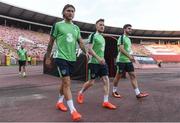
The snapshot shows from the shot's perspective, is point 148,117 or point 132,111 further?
point 132,111

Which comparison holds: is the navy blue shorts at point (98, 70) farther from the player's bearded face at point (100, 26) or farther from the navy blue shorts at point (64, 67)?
the navy blue shorts at point (64, 67)

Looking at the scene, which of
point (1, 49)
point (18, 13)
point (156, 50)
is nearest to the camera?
point (1, 49)

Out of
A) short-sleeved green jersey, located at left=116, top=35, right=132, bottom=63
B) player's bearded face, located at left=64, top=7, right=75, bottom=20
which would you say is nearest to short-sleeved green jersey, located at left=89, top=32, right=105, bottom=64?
short-sleeved green jersey, located at left=116, top=35, right=132, bottom=63

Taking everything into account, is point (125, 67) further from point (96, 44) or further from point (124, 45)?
point (96, 44)

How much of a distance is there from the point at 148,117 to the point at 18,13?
5324 centimetres

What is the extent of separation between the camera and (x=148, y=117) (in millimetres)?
6680

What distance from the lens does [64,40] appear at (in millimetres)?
6621

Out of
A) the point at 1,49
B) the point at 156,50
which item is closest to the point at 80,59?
the point at 1,49

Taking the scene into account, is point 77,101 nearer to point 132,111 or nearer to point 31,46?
point 132,111

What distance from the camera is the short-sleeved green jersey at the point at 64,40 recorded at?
21.7ft

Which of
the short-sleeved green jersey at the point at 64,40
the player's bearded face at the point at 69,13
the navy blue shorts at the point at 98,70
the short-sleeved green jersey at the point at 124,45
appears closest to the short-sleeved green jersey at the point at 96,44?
the navy blue shorts at the point at 98,70

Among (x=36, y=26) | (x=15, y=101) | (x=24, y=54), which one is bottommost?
(x=15, y=101)

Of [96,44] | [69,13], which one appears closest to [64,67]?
[69,13]

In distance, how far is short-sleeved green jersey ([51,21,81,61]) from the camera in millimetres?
6617
